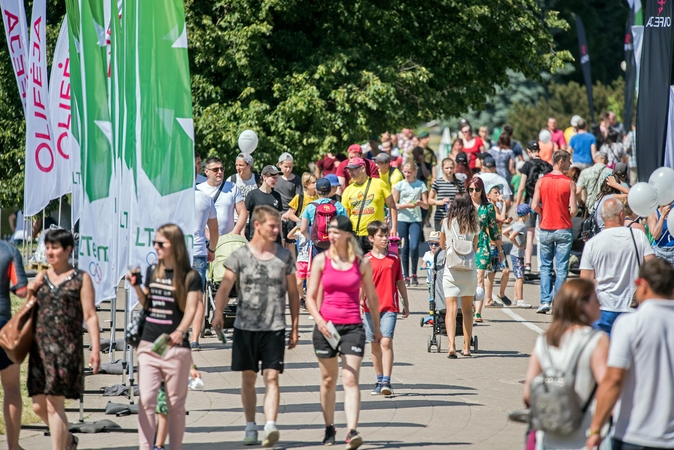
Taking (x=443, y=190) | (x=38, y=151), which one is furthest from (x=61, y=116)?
(x=443, y=190)

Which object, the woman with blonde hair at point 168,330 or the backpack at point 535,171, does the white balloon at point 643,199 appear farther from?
the backpack at point 535,171

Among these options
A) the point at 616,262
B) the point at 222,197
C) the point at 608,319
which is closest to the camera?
the point at 616,262

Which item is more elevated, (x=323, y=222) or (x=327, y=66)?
(x=327, y=66)

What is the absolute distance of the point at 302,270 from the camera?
607 inches

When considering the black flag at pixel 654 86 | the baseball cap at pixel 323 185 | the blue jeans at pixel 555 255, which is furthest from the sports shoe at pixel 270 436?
the blue jeans at pixel 555 255

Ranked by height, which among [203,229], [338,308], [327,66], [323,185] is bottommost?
[338,308]

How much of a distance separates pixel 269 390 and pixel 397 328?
6302mm

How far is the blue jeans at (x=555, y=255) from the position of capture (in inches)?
614

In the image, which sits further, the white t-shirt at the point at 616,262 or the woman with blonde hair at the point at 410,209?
the woman with blonde hair at the point at 410,209

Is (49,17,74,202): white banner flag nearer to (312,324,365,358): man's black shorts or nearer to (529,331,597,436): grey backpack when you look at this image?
(312,324,365,358): man's black shorts

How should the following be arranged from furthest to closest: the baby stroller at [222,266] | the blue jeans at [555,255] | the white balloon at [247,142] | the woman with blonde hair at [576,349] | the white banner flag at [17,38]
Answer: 1. the white balloon at [247,142]
2. the blue jeans at [555,255]
3. the baby stroller at [222,266]
4. the white banner flag at [17,38]
5. the woman with blonde hair at [576,349]

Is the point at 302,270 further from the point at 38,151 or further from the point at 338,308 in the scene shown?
the point at 338,308

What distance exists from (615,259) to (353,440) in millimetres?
2845

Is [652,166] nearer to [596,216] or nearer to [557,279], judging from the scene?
[596,216]
